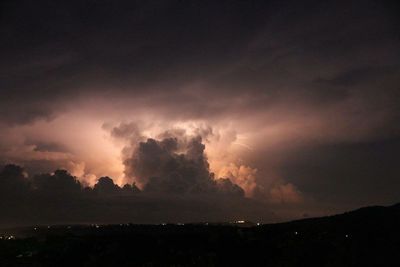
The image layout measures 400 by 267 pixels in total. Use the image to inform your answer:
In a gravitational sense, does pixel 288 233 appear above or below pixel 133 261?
above

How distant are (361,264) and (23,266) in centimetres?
15041

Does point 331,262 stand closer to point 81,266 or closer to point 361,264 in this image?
point 361,264

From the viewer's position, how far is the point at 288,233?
198 meters

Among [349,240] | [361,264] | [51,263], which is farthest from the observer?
[51,263]

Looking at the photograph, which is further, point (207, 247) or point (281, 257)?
point (207, 247)

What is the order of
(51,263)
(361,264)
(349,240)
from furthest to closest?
1. (51,263)
2. (349,240)
3. (361,264)

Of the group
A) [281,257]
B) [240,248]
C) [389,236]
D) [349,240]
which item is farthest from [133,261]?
[389,236]

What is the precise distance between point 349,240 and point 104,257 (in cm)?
10989

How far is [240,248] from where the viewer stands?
18438cm

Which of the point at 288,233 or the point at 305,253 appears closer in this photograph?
the point at 305,253

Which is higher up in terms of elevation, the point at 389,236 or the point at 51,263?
the point at 389,236

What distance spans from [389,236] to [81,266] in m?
138

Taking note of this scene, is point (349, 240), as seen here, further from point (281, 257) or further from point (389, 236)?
point (281, 257)

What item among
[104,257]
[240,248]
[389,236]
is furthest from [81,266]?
[389,236]
